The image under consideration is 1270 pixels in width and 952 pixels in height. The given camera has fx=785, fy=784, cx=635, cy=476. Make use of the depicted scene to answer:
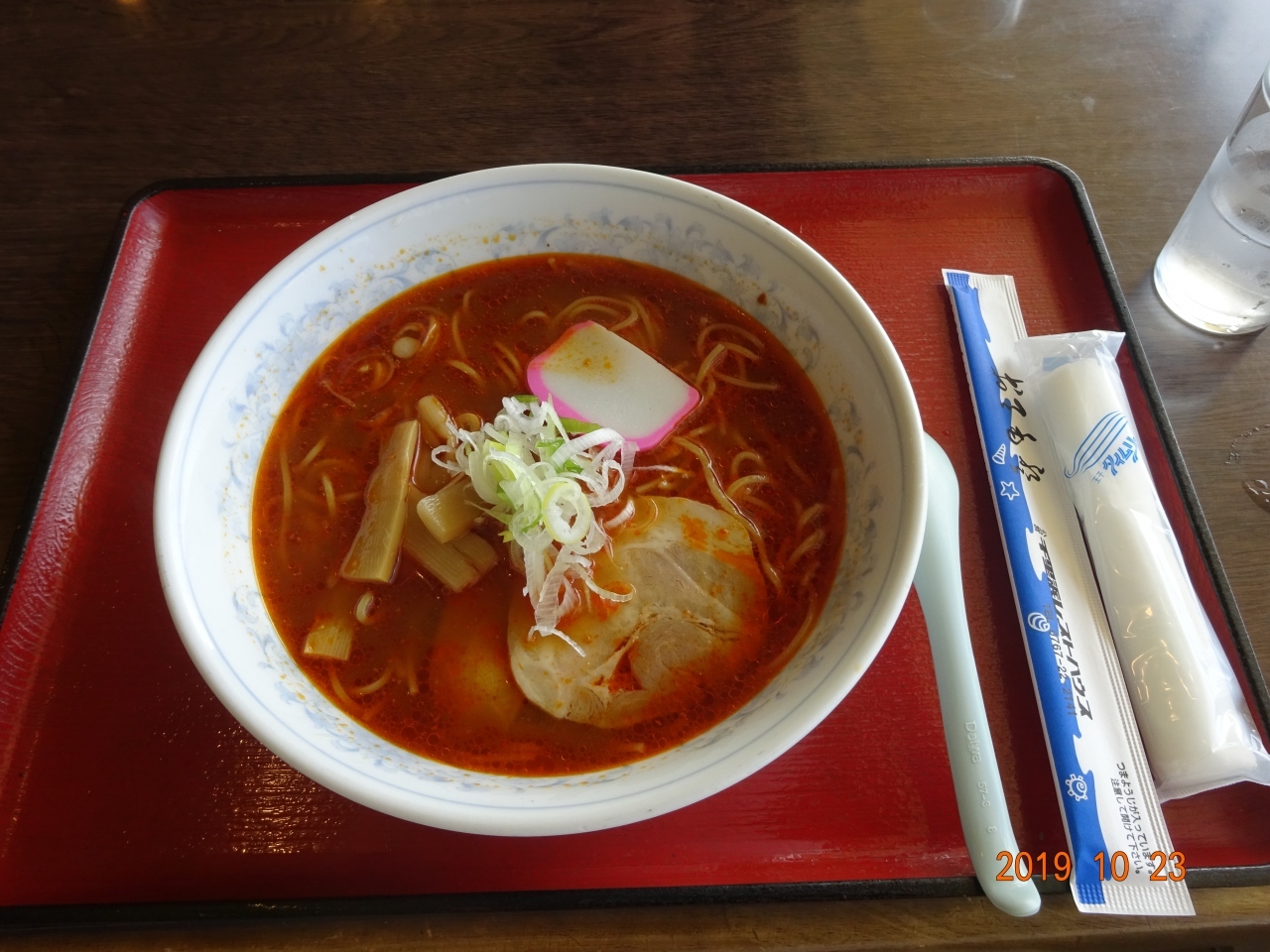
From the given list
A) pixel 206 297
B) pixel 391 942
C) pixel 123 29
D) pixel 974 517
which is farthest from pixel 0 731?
pixel 123 29

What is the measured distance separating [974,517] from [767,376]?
438mm

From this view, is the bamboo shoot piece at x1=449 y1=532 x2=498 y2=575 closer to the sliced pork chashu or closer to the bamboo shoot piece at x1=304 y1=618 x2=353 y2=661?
the sliced pork chashu

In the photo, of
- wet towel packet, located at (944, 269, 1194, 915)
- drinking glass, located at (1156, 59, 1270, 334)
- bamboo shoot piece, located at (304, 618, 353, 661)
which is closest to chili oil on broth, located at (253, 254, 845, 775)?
bamboo shoot piece, located at (304, 618, 353, 661)

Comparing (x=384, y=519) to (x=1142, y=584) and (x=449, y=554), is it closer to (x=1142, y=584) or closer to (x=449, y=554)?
(x=449, y=554)

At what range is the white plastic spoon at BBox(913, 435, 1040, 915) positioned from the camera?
3.42 feet

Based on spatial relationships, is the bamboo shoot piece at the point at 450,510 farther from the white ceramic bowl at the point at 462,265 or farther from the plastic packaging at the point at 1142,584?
the plastic packaging at the point at 1142,584

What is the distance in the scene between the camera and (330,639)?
1196 mm

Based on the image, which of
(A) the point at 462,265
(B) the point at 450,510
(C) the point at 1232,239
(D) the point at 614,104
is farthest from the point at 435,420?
(C) the point at 1232,239

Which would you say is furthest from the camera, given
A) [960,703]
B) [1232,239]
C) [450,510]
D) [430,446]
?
[1232,239]

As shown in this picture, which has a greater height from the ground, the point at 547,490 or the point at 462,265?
the point at 462,265

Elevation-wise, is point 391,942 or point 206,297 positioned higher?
point 206,297

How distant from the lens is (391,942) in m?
1.09

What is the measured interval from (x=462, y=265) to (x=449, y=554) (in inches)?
21.7

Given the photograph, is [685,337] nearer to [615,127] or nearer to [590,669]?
[590,669]
